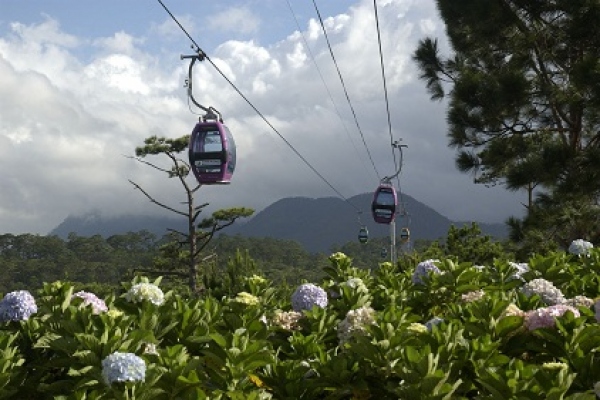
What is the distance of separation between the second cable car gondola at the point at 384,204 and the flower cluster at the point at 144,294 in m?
22.9

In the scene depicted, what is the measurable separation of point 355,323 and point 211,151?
13.0 metres

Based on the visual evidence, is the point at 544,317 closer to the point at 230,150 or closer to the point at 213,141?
the point at 213,141

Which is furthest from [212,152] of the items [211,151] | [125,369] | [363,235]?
[363,235]

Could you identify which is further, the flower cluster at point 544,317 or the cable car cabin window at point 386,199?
the cable car cabin window at point 386,199

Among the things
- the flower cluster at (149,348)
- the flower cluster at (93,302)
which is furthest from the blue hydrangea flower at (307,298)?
the flower cluster at (149,348)

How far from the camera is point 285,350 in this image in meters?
3.05

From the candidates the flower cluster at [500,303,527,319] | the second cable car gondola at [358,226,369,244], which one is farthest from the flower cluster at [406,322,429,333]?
the second cable car gondola at [358,226,369,244]

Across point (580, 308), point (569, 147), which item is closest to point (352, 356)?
point (580, 308)

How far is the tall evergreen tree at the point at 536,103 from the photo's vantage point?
1706 cm

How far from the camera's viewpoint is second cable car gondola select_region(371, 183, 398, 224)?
26.1m

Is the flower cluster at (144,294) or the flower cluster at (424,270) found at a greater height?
the flower cluster at (424,270)

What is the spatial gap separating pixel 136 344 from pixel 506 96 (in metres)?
16.7

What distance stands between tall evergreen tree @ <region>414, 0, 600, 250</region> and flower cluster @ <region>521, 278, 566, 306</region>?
1363cm

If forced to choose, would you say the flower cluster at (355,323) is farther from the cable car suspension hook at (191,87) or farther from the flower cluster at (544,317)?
the cable car suspension hook at (191,87)
